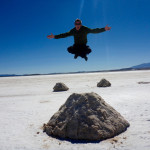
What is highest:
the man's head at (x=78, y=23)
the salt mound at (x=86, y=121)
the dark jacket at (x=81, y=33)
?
the man's head at (x=78, y=23)

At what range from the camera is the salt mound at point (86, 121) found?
6.02 meters

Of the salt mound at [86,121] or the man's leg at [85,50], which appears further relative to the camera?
the salt mound at [86,121]

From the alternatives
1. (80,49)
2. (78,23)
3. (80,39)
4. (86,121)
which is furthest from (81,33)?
(86,121)

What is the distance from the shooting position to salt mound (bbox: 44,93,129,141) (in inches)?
237

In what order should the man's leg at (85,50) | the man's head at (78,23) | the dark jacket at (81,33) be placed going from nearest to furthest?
1. the man's head at (78,23)
2. the dark jacket at (81,33)
3. the man's leg at (85,50)

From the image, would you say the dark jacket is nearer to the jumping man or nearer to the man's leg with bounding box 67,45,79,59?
the jumping man

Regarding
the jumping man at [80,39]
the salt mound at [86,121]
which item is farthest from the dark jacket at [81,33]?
the salt mound at [86,121]

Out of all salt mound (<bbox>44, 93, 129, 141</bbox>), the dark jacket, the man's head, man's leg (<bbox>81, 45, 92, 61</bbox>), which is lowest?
salt mound (<bbox>44, 93, 129, 141</bbox>)

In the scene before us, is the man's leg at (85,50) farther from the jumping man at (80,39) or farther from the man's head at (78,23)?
the man's head at (78,23)

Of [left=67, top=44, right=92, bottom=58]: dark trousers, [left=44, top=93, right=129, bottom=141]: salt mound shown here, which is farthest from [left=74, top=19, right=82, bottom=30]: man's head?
[left=44, top=93, right=129, bottom=141]: salt mound

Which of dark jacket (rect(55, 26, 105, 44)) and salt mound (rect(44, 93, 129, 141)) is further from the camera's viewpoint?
salt mound (rect(44, 93, 129, 141))

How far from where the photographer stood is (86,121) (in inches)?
245

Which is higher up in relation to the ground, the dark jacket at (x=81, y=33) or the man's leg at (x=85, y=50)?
the dark jacket at (x=81, y=33)

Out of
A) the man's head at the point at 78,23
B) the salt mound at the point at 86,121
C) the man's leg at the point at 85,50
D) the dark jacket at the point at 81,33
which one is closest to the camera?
the man's head at the point at 78,23
